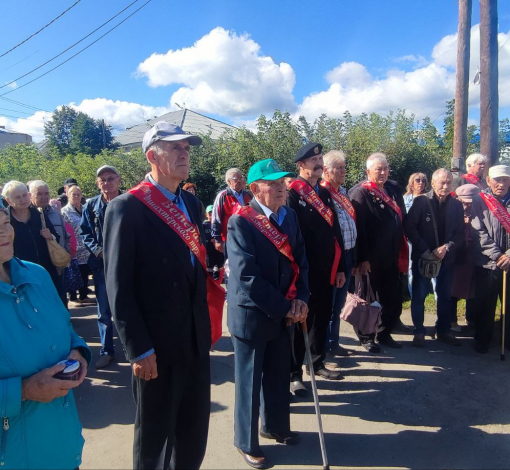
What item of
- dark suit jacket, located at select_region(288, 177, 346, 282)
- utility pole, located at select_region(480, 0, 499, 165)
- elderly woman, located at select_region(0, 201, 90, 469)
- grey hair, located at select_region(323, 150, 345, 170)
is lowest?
elderly woman, located at select_region(0, 201, 90, 469)

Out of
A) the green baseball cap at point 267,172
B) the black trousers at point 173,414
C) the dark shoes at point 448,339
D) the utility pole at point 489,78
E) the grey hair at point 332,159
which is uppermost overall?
the utility pole at point 489,78

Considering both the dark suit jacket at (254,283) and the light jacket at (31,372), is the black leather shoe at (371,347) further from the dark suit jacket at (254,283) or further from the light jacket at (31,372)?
the light jacket at (31,372)

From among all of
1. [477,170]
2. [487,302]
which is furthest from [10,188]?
[477,170]

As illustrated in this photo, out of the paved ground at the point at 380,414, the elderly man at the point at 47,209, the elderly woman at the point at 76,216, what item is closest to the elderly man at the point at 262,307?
the paved ground at the point at 380,414

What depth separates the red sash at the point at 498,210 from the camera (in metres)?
4.53

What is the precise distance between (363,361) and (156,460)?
297 centimetres

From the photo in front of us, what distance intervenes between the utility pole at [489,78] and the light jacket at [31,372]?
25.7 feet

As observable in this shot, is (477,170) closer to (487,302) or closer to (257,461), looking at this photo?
(487,302)

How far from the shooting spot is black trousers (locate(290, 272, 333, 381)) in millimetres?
3865

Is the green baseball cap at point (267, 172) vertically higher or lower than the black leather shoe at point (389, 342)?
higher

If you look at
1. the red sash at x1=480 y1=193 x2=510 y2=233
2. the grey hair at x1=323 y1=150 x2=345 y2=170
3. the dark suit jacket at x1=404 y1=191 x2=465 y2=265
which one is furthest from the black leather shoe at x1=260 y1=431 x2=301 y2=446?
the red sash at x1=480 y1=193 x2=510 y2=233

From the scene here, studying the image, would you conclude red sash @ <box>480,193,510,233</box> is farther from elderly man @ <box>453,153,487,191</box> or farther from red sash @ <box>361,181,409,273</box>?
elderly man @ <box>453,153,487,191</box>

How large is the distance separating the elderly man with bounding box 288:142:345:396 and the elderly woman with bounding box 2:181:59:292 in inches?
108

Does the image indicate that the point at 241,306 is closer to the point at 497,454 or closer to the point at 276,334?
the point at 276,334
